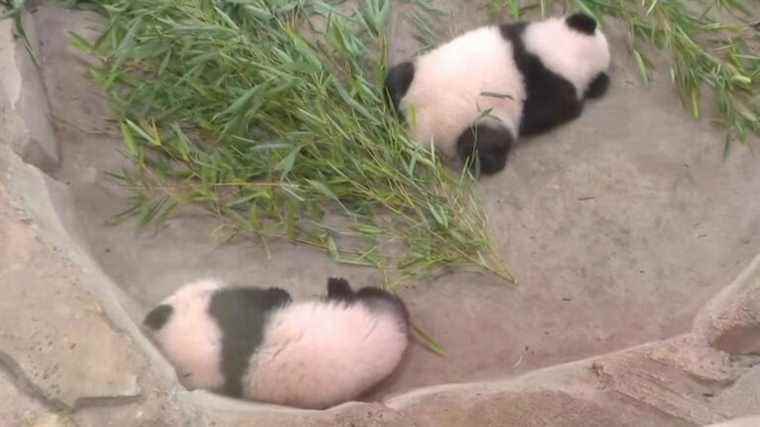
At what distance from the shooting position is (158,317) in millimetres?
1846

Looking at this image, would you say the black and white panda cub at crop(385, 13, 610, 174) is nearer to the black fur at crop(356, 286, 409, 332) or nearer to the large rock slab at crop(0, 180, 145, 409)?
the black fur at crop(356, 286, 409, 332)

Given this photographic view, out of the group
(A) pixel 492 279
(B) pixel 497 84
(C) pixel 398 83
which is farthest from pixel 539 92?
(A) pixel 492 279

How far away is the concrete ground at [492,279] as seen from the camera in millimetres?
1589

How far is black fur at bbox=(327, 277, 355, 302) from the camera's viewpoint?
6.81 ft

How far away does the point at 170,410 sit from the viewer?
1.56 m

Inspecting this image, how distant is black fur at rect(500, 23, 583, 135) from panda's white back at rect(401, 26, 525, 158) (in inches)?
1.1

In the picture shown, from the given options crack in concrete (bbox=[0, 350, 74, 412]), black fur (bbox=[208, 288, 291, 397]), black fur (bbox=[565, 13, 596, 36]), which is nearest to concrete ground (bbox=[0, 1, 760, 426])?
crack in concrete (bbox=[0, 350, 74, 412])

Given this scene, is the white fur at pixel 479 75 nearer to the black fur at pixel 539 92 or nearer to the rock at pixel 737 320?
the black fur at pixel 539 92

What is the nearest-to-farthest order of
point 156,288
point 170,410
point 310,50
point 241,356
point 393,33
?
1. point 170,410
2. point 241,356
3. point 156,288
4. point 310,50
5. point 393,33

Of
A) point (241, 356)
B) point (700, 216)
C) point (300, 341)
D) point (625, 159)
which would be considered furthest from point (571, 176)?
point (241, 356)

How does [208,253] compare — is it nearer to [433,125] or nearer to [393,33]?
[433,125]

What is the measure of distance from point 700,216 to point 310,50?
1316mm

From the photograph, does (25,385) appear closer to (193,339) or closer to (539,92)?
(193,339)

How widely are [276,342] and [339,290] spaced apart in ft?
0.92
